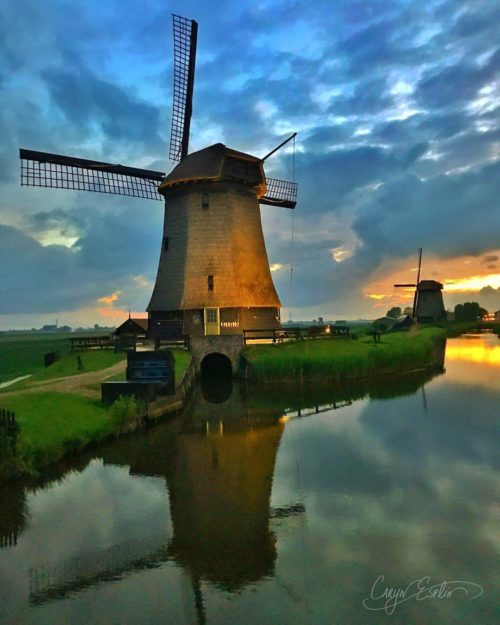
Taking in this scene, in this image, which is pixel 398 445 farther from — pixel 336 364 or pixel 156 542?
pixel 336 364

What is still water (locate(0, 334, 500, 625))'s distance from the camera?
22.3 ft

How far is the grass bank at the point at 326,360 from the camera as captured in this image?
26.6 metres

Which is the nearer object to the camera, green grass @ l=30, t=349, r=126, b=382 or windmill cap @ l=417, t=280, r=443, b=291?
green grass @ l=30, t=349, r=126, b=382

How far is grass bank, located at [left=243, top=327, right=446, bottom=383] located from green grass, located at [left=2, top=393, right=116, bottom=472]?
38.4ft

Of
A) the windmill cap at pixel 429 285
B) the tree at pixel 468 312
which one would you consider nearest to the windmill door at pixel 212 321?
the windmill cap at pixel 429 285

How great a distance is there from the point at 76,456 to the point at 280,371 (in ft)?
47.4

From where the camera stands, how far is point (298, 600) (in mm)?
6859

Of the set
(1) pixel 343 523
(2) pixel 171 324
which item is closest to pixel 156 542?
(1) pixel 343 523

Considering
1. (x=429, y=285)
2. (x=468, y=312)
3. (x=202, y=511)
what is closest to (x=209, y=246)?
(x=202, y=511)

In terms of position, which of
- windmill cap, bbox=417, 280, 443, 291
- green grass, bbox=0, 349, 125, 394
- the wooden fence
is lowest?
green grass, bbox=0, 349, 125, 394

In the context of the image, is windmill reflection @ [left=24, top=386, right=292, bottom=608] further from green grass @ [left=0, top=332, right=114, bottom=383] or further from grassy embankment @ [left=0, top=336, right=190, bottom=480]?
green grass @ [left=0, top=332, right=114, bottom=383]

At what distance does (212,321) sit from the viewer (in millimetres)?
29797

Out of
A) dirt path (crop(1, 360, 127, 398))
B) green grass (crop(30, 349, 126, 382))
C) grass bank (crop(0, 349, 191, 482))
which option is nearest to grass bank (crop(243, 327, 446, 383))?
green grass (crop(30, 349, 126, 382))

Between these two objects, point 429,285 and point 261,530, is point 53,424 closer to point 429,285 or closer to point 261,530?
point 261,530
